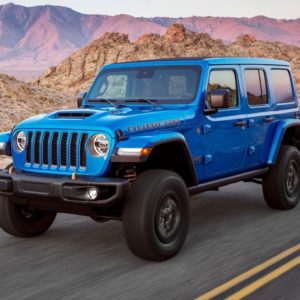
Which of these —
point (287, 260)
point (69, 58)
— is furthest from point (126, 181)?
point (69, 58)

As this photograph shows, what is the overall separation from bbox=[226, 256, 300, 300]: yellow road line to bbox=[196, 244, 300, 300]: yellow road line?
11 centimetres

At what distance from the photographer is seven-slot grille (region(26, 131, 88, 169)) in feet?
18.3

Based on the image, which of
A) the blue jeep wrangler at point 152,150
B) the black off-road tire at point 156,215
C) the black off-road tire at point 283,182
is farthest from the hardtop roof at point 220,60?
the black off-road tire at point 156,215

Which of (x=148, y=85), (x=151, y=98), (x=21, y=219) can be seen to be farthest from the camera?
(x=148, y=85)

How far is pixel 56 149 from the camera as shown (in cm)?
572

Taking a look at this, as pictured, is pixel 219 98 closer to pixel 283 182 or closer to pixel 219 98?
pixel 219 98

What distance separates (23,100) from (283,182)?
71.8 feet

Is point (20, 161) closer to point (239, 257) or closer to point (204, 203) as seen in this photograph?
point (239, 257)

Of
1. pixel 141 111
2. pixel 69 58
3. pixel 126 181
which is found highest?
pixel 141 111

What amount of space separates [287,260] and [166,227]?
1124 mm

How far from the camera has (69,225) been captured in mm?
7152

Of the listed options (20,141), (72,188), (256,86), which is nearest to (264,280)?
(72,188)

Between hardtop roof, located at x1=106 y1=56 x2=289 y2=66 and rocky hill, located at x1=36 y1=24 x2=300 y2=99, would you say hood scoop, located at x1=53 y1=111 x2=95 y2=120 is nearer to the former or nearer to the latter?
hardtop roof, located at x1=106 y1=56 x2=289 y2=66

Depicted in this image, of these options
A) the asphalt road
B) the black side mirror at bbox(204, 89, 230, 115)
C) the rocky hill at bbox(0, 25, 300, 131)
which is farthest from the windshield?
the rocky hill at bbox(0, 25, 300, 131)
